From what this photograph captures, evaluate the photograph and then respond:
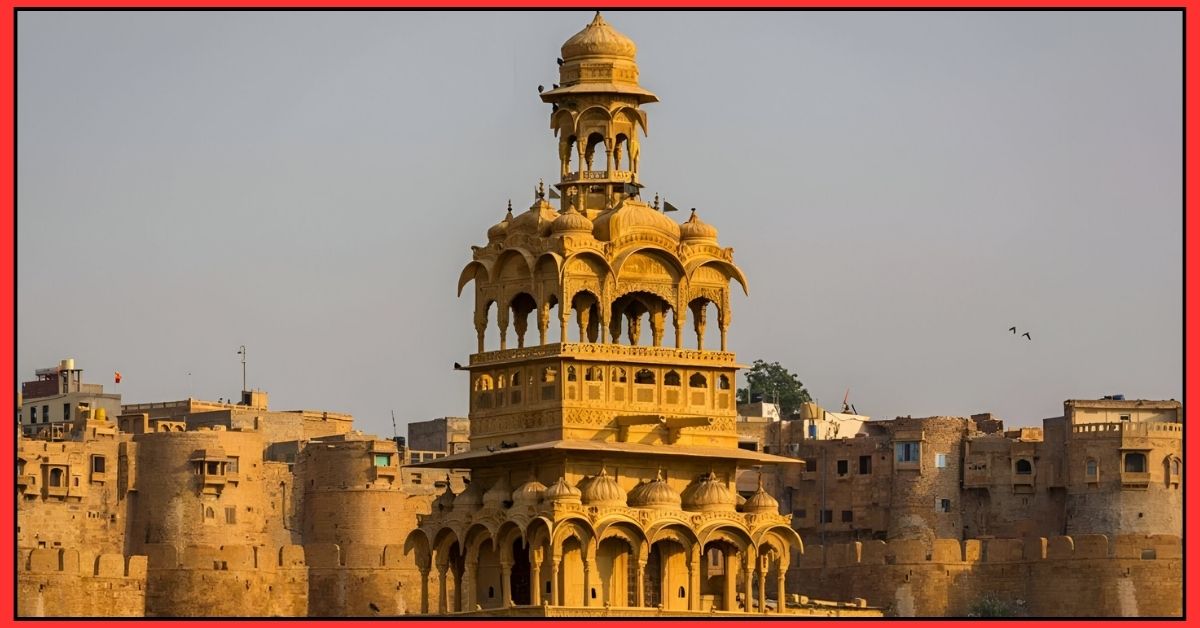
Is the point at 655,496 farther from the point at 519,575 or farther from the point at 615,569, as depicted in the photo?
the point at 519,575

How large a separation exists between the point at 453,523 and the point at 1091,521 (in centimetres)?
6136

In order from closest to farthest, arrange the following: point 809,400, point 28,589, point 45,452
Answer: point 28,589, point 45,452, point 809,400

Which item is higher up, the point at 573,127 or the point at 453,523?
the point at 573,127

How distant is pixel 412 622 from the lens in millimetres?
67688

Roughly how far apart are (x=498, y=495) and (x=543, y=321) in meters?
3.01

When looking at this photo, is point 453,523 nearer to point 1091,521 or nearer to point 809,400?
point 1091,521

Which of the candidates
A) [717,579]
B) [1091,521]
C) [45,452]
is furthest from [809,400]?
[717,579]

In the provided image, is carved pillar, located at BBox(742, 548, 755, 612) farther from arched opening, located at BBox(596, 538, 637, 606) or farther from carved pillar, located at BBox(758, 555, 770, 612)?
A: arched opening, located at BBox(596, 538, 637, 606)

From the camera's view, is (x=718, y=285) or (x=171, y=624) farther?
(x=718, y=285)

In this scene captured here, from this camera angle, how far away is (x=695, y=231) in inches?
2926

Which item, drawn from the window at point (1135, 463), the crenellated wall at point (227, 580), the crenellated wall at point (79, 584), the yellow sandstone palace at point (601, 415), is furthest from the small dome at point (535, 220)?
the window at point (1135, 463)

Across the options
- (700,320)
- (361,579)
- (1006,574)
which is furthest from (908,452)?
(700,320)

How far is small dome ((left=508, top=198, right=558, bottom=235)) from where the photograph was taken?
7369 centimetres

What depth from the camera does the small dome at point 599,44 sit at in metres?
74.6
